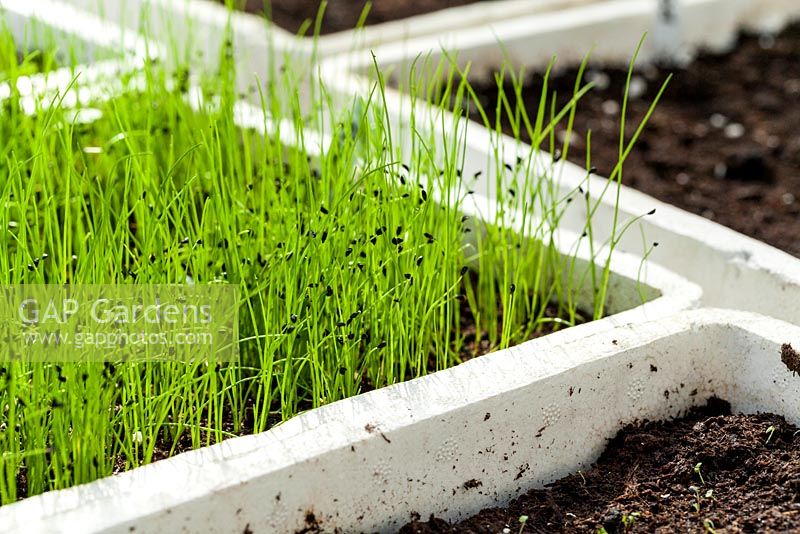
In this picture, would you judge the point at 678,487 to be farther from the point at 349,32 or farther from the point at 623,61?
the point at 349,32

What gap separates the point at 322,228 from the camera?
206 centimetres

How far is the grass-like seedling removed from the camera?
6.05ft

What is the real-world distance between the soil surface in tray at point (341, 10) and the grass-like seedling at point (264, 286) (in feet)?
7.79

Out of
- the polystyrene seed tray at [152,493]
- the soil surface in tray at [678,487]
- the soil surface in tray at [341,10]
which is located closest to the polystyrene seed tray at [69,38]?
the soil surface in tray at [341,10]

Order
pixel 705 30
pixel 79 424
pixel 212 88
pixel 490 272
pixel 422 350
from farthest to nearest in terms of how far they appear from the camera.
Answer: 1. pixel 705 30
2. pixel 212 88
3. pixel 490 272
4. pixel 422 350
5. pixel 79 424

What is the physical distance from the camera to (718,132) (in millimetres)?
3750

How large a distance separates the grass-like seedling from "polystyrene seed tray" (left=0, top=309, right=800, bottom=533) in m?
0.16

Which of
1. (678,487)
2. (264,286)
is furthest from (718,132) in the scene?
(264,286)

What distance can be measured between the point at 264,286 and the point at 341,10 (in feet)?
10.5

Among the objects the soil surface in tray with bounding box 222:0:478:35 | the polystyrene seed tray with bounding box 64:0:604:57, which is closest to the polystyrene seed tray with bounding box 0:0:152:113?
the polystyrene seed tray with bounding box 64:0:604:57

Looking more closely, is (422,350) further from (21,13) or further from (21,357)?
(21,13)

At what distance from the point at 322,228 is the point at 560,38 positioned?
233 centimetres

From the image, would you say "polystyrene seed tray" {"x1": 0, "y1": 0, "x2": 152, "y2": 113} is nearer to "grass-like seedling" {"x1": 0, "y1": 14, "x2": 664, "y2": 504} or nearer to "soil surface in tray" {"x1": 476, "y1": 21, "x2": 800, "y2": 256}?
"grass-like seedling" {"x1": 0, "y1": 14, "x2": 664, "y2": 504}

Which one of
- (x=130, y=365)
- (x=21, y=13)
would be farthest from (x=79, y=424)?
(x=21, y=13)
